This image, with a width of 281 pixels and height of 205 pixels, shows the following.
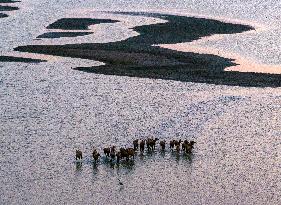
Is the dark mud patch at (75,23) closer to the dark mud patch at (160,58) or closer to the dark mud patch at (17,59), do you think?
the dark mud patch at (160,58)

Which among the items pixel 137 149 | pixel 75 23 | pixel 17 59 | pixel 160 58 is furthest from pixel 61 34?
pixel 137 149

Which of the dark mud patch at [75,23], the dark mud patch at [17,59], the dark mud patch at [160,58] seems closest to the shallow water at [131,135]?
the dark mud patch at [17,59]

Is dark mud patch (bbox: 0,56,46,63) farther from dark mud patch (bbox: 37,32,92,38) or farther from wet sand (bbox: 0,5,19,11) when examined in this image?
wet sand (bbox: 0,5,19,11)

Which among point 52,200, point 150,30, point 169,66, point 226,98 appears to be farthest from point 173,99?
point 150,30

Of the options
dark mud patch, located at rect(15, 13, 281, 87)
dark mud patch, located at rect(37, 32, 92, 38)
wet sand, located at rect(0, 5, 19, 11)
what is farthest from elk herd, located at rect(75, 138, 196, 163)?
wet sand, located at rect(0, 5, 19, 11)

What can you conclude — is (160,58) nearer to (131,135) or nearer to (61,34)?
(61,34)

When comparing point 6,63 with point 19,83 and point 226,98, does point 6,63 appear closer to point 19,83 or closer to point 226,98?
point 19,83
